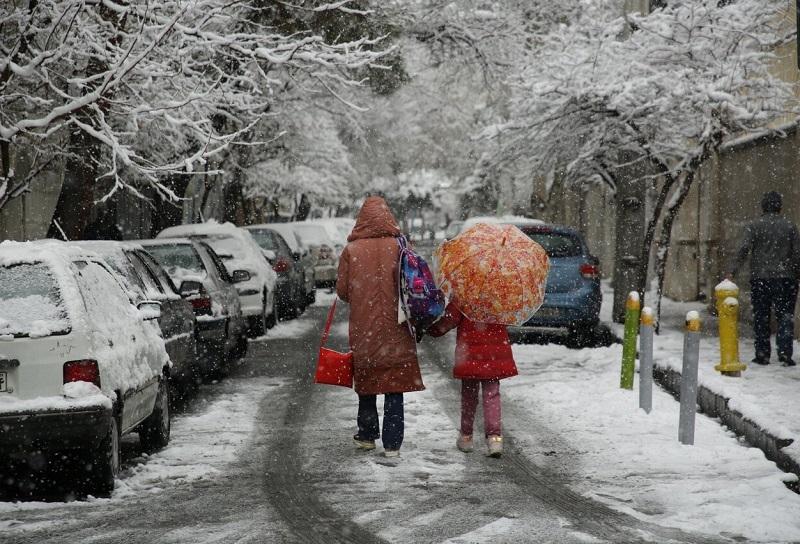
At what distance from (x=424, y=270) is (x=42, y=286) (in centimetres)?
253

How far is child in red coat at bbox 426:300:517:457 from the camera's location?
766 centimetres

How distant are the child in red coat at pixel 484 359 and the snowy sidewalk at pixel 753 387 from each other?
1.95 meters

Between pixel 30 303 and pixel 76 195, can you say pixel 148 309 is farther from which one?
pixel 76 195

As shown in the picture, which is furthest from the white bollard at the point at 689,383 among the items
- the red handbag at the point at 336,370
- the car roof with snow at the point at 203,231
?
the car roof with snow at the point at 203,231

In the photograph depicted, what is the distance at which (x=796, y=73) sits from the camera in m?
15.0

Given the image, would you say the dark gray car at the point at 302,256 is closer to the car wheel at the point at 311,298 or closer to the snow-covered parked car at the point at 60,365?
the car wheel at the point at 311,298

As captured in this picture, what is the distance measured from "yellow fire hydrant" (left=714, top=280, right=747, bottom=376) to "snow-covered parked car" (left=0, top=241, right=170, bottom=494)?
6091 millimetres

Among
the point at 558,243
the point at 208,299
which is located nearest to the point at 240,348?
the point at 208,299

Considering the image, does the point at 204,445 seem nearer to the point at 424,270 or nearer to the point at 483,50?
the point at 424,270

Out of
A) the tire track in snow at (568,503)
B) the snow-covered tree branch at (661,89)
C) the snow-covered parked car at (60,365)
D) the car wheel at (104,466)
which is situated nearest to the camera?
the tire track in snow at (568,503)

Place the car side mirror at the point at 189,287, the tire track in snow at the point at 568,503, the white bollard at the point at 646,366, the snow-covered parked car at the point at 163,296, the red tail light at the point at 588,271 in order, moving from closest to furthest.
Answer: the tire track in snow at the point at 568,503
the snow-covered parked car at the point at 163,296
the white bollard at the point at 646,366
the car side mirror at the point at 189,287
the red tail light at the point at 588,271

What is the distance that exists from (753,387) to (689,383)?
88.5 inches

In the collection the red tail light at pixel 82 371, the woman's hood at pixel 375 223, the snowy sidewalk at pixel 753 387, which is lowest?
the snowy sidewalk at pixel 753 387

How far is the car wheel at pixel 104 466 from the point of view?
257 inches
